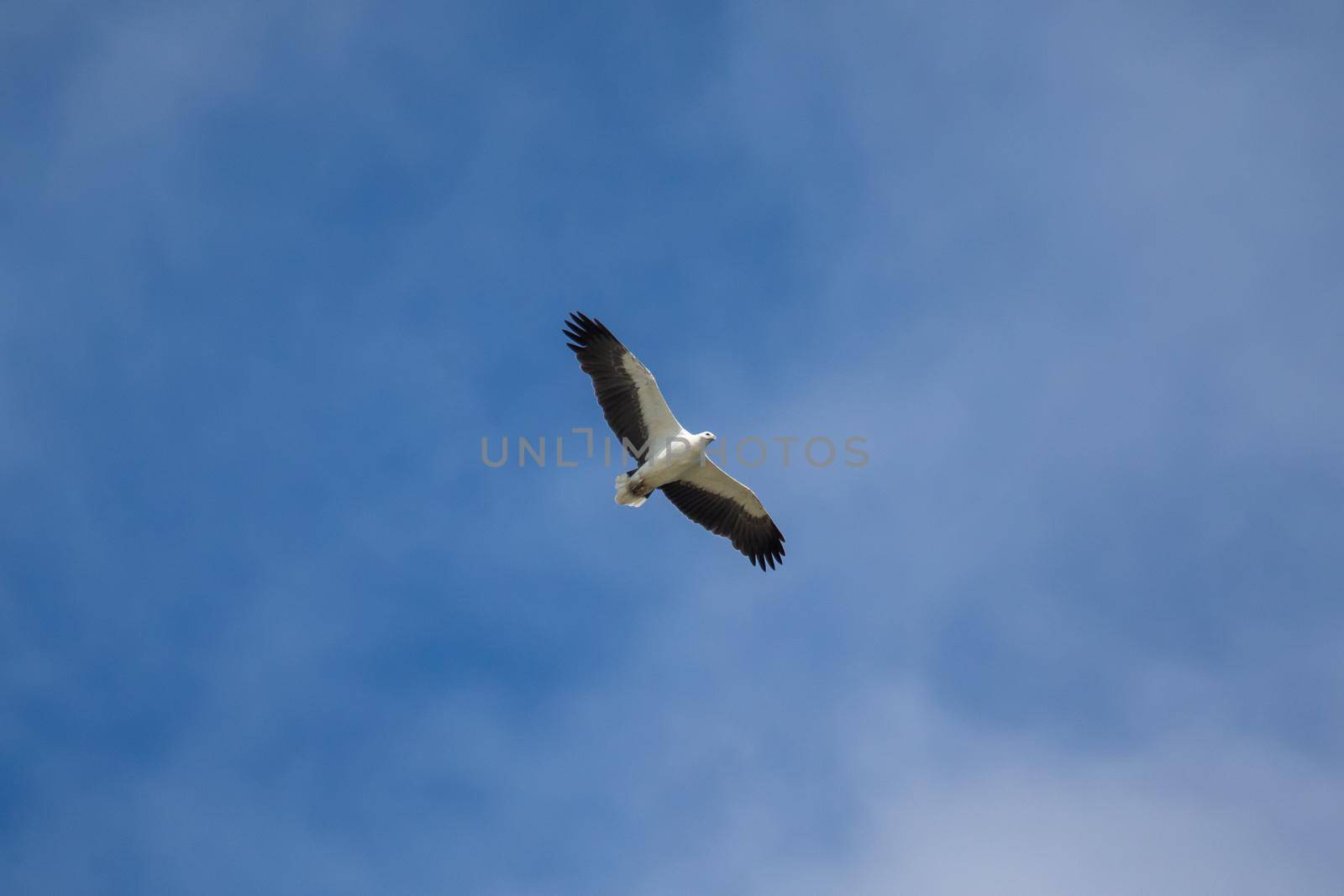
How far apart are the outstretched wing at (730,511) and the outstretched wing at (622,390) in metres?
0.94

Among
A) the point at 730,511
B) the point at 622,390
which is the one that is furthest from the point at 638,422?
the point at 730,511

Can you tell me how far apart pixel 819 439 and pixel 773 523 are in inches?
63.8

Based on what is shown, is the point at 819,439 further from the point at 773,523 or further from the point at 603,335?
the point at 603,335

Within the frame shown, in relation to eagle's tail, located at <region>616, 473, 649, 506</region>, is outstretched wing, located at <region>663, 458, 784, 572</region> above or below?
above

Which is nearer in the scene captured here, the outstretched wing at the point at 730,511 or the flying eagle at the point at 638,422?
the flying eagle at the point at 638,422

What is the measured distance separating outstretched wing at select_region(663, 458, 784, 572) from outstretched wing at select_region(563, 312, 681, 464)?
3.10ft

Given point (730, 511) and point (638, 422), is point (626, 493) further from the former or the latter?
point (730, 511)

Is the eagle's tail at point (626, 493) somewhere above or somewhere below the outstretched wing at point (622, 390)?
below

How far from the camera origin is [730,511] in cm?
2162

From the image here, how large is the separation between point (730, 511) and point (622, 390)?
2871mm

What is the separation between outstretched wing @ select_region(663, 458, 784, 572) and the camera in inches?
835

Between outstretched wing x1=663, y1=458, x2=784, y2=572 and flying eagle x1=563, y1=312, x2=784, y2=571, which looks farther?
outstretched wing x1=663, y1=458, x2=784, y2=572

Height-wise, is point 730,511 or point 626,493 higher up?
point 730,511

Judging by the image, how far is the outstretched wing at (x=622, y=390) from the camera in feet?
66.2
